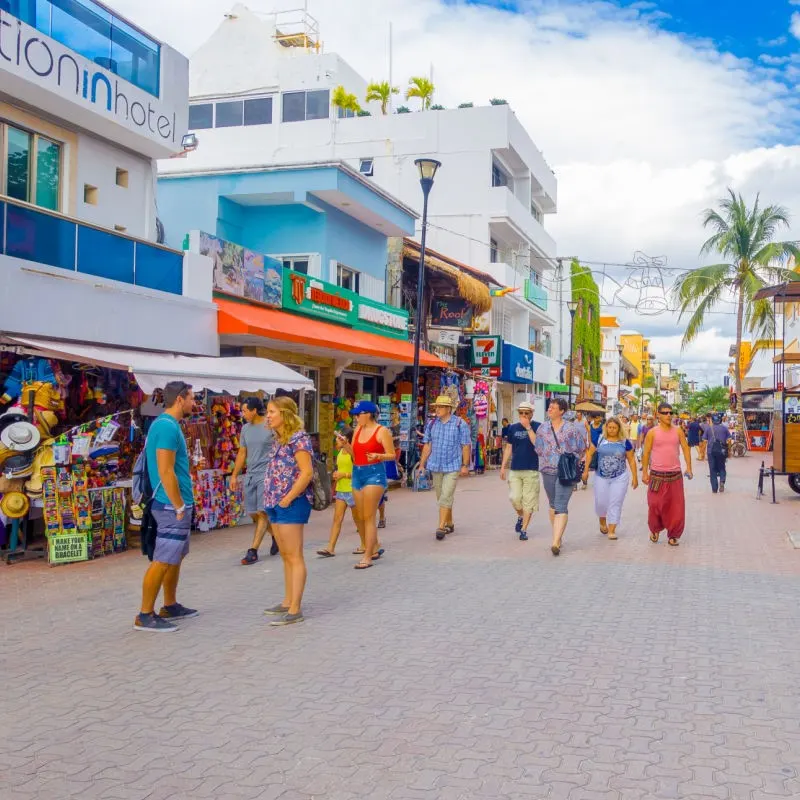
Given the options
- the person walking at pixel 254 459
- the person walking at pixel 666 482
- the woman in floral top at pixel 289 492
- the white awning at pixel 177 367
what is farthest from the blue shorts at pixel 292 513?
the person walking at pixel 666 482

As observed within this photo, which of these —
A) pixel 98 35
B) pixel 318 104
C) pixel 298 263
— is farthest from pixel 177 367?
pixel 318 104

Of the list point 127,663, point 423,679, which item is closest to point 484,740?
point 423,679

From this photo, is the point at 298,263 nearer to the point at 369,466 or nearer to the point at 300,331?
the point at 300,331

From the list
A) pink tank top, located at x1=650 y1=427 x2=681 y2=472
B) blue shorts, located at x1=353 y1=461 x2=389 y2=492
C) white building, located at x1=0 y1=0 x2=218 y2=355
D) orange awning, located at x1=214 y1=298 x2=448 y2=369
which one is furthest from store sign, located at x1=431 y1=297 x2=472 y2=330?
blue shorts, located at x1=353 y1=461 x2=389 y2=492

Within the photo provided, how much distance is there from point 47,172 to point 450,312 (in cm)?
1446

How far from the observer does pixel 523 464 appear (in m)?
A: 11.1

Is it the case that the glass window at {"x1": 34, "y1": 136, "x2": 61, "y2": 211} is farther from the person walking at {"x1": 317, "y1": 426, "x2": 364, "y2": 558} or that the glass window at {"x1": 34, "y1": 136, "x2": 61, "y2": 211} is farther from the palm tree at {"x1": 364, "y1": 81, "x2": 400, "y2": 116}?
the palm tree at {"x1": 364, "y1": 81, "x2": 400, "y2": 116}

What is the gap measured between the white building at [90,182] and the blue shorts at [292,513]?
477 cm

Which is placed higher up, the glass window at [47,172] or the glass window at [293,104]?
the glass window at [293,104]

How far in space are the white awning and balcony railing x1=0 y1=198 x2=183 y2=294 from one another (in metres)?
1.00

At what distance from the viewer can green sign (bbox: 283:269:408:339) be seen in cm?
1579

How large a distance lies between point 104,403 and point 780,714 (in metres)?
8.85

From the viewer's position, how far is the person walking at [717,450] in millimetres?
18938

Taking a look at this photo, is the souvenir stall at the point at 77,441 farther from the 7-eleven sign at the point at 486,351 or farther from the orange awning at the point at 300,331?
the 7-eleven sign at the point at 486,351
